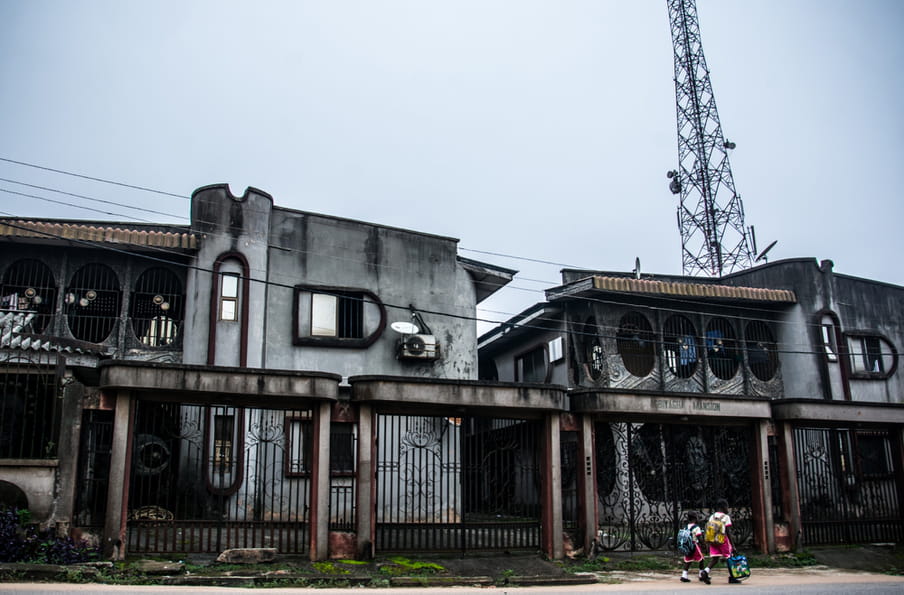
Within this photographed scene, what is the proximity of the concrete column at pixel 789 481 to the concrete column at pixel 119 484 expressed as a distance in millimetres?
13552

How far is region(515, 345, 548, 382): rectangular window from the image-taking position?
2661 cm

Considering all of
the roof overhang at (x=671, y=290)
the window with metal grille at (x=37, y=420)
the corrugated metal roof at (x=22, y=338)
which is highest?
the roof overhang at (x=671, y=290)

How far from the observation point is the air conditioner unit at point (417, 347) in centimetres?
2178

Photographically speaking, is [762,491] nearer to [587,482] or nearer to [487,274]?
[587,482]

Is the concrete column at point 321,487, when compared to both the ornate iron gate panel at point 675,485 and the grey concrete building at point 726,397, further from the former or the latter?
the ornate iron gate panel at point 675,485

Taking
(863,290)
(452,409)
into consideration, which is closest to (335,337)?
(452,409)

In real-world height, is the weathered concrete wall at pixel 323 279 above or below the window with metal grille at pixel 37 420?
above

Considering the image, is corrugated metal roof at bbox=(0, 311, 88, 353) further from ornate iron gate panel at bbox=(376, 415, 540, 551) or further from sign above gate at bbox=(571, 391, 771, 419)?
sign above gate at bbox=(571, 391, 771, 419)

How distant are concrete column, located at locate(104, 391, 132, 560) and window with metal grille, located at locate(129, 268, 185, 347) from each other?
24.8 feet

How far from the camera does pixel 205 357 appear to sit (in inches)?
797

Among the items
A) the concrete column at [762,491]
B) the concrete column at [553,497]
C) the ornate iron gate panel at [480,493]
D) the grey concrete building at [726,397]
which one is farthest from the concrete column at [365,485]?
the concrete column at [762,491]

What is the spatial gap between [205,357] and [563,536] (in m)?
9.95

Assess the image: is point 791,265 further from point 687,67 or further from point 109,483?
point 109,483

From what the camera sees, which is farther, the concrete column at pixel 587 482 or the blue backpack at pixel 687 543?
the concrete column at pixel 587 482
